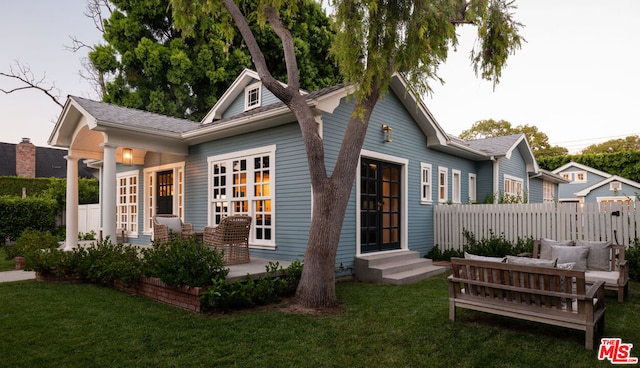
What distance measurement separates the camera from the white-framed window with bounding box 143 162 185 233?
10.2m

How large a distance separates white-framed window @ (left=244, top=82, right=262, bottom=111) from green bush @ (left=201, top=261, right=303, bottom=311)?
16.2ft

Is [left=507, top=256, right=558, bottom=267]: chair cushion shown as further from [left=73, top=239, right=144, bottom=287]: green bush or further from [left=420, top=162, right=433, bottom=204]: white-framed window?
[left=420, top=162, right=433, bottom=204]: white-framed window

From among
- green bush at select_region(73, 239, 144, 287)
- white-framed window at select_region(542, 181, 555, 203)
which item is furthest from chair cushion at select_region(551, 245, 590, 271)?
white-framed window at select_region(542, 181, 555, 203)

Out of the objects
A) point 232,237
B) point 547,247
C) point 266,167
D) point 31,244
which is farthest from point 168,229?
point 547,247

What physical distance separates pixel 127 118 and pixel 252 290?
18.0 feet

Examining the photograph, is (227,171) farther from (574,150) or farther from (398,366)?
(574,150)

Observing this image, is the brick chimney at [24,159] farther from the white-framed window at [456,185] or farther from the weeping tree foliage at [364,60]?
the white-framed window at [456,185]

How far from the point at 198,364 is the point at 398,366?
178 centimetres

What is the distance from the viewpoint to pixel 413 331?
4.32 m

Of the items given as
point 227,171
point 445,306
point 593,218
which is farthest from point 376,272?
point 593,218

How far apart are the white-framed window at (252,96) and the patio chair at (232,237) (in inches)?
152

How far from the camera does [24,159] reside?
21.8 metres

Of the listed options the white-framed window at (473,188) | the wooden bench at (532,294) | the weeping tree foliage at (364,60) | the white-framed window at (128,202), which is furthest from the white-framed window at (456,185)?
the white-framed window at (128,202)

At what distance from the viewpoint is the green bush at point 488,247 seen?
9.03 meters
